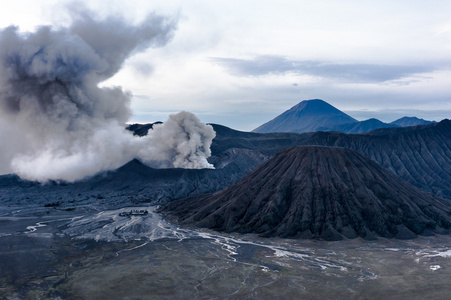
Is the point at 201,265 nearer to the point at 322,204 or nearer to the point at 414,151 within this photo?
the point at 322,204

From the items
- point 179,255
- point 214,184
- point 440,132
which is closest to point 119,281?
point 179,255

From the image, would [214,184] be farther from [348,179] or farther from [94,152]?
[348,179]

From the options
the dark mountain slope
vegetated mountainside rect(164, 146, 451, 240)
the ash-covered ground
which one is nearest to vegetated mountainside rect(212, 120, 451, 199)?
the dark mountain slope

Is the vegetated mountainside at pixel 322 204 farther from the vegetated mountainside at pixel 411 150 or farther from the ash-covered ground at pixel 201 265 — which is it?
the vegetated mountainside at pixel 411 150

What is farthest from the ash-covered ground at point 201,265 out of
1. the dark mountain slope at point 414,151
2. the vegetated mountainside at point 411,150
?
the vegetated mountainside at point 411,150

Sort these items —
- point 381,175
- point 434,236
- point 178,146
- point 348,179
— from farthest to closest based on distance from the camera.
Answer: point 178,146
point 381,175
point 348,179
point 434,236

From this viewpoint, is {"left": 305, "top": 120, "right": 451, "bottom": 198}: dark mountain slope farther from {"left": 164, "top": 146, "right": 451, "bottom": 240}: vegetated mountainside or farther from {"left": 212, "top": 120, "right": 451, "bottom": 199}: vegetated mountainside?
{"left": 164, "top": 146, "right": 451, "bottom": 240}: vegetated mountainside

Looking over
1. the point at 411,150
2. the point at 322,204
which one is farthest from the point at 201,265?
the point at 411,150
